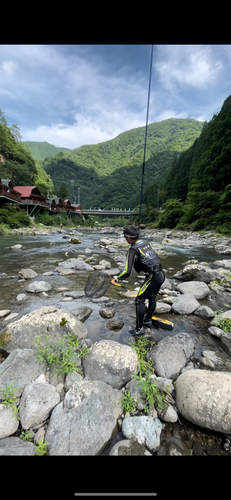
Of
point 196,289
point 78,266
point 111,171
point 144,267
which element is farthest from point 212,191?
point 111,171

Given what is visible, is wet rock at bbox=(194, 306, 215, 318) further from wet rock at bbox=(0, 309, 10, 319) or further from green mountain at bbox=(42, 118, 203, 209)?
green mountain at bbox=(42, 118, 203, 209)

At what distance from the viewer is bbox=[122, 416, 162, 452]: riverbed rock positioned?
79.6 inches

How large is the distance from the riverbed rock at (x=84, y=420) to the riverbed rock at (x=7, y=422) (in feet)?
1.32

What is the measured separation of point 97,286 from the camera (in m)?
6.80

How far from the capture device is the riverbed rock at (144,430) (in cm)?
202

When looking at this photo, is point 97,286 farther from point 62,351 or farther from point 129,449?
point 129,449

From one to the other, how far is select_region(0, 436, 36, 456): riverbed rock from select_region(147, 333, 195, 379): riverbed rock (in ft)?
6.24

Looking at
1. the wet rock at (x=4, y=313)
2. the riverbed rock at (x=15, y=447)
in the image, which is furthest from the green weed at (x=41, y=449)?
the wet rock at (x=4, y=313)

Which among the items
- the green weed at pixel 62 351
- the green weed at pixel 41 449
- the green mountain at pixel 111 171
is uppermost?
the green mountain at pixel 111 171

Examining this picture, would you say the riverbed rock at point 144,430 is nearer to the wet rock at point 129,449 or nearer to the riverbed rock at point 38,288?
the wet rock at point 129,449

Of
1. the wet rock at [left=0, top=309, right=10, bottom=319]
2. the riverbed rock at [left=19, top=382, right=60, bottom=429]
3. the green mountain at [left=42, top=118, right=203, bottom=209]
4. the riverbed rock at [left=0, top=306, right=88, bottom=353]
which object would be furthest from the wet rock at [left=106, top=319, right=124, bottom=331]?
the green mountain at [left=42, top=118, right=203, bottom=209]

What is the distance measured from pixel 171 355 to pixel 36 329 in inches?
97.5
